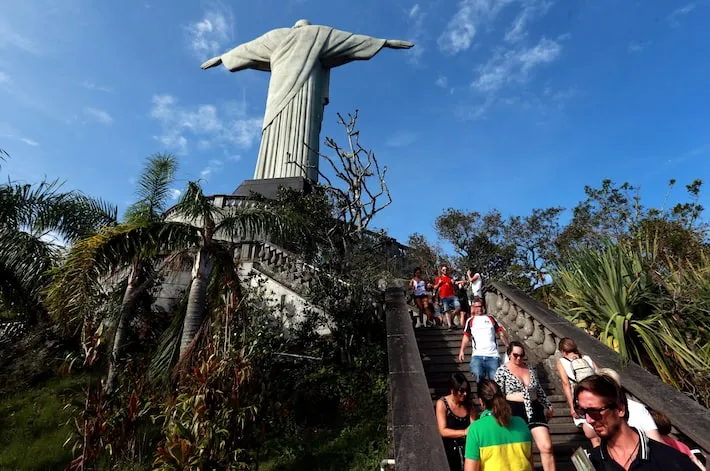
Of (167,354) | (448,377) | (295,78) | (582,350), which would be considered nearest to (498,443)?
(582,350)

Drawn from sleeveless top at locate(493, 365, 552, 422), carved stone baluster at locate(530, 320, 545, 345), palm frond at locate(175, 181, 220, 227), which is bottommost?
sleeveless top at locate(493, 365, 552, 422)

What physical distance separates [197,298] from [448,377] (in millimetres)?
4207

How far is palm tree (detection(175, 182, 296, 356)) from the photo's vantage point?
663cm

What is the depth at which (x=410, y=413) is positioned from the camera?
149 inches

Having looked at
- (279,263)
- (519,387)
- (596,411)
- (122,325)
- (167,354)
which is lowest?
(596,411)

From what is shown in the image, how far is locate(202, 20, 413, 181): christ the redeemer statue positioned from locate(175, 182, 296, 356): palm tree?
372 inches

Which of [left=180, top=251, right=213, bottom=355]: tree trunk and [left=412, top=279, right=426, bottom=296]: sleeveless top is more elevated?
[left=412, top=279, right=426, bottom=296]: sleeveless top

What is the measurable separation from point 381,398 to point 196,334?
3283mm

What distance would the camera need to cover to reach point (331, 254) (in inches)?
387

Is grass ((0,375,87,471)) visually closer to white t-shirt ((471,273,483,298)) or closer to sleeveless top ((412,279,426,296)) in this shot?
sleeveless top ((412,279,426,296))

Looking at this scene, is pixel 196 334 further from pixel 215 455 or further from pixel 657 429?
pixel 657 429

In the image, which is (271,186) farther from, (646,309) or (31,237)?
(646,309)

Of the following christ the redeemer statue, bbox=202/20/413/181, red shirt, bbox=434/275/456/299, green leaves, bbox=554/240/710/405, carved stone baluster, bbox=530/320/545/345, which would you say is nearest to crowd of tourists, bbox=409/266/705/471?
green leaves, bbox=554/240/710/405

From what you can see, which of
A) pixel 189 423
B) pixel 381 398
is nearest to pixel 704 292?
pixel 381 398
